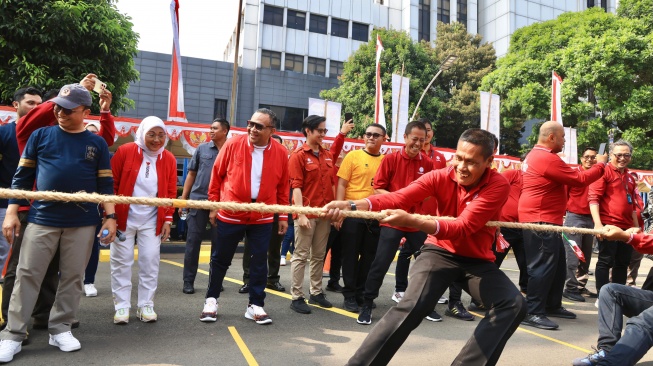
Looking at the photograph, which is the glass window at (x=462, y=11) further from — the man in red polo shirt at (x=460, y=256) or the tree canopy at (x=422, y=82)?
the man in red polo shirt at (x=460, y=256)

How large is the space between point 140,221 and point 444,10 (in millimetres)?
38344

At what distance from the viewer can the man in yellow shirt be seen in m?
5.15

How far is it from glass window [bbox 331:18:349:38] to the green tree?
22658mm

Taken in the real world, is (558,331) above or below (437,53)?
below

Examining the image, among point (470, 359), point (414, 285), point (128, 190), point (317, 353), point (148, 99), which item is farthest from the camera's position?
point (148, 99)

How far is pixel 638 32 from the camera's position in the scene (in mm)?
20594

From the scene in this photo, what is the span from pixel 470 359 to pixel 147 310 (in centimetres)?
296

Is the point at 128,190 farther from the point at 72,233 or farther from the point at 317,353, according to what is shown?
the point at 317,353

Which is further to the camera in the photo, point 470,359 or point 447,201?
point 447,201

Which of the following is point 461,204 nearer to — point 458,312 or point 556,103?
point 458,312

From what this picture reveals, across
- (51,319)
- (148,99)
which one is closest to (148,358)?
(51,319)

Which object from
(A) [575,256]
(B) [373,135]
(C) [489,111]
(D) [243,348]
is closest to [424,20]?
(C) [489,111]

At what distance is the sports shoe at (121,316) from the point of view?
4.22 meters

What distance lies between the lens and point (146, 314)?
4.34 m
